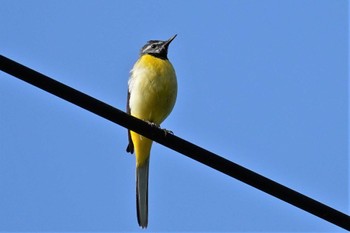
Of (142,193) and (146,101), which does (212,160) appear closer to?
(146,101)

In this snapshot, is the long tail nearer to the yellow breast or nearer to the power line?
the yellow breast

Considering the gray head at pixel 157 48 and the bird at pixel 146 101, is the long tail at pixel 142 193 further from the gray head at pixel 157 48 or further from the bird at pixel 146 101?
the gray head at pixel 157 48

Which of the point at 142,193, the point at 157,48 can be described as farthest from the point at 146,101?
the point at 157,48

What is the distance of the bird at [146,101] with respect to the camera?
315 inches

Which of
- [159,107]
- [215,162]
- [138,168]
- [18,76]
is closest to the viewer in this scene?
[18,76]

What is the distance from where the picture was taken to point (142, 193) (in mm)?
8234

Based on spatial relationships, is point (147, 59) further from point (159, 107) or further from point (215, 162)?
point (215, 162)

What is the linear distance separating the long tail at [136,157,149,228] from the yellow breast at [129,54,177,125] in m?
0.65

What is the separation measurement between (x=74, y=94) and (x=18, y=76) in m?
0.37

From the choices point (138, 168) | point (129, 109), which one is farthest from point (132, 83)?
point (138, 168)

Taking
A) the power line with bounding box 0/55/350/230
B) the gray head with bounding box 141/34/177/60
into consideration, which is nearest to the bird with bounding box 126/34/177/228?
the gray head with bounding box 141/34/177/60

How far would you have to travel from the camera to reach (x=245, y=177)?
4250 millimetres

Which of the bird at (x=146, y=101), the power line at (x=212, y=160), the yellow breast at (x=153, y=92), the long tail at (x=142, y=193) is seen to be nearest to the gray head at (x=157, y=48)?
the bird at (x=146, y=101)

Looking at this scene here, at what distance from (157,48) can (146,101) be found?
1.54m
